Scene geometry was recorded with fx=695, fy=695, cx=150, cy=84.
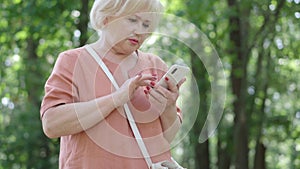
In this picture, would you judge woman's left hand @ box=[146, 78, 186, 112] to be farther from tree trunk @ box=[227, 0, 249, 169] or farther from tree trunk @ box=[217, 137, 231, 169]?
tree trunk @ box=[217, 137, 231, 169]

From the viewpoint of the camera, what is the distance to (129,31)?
2410 mm

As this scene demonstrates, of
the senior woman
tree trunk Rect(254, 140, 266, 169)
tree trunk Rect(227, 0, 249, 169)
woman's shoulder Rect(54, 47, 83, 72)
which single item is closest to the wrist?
the senior woman

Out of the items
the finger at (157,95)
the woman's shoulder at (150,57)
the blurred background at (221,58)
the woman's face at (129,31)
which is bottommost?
the blurred background at (221,58)

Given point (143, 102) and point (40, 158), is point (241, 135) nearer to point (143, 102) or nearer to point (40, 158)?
point (40, 158)

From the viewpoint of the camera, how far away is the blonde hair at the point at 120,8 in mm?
2402

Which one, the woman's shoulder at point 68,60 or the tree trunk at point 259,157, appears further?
the tree trunk at point 259,157

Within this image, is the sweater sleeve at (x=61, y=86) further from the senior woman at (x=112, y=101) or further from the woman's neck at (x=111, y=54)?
the woman's neck at (x=111, y=54)

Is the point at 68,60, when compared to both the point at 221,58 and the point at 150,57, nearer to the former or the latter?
the point at 150,57

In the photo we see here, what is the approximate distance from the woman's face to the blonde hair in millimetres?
19

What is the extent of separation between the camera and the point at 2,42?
10570mm

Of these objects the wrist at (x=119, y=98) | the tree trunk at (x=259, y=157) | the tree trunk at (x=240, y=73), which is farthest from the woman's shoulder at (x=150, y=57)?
the tree trunk at (x=259, y=157)

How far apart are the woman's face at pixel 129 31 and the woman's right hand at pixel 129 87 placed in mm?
175

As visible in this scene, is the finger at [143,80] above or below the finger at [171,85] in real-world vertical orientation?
above

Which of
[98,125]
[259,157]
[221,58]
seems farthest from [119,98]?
[259,157]
